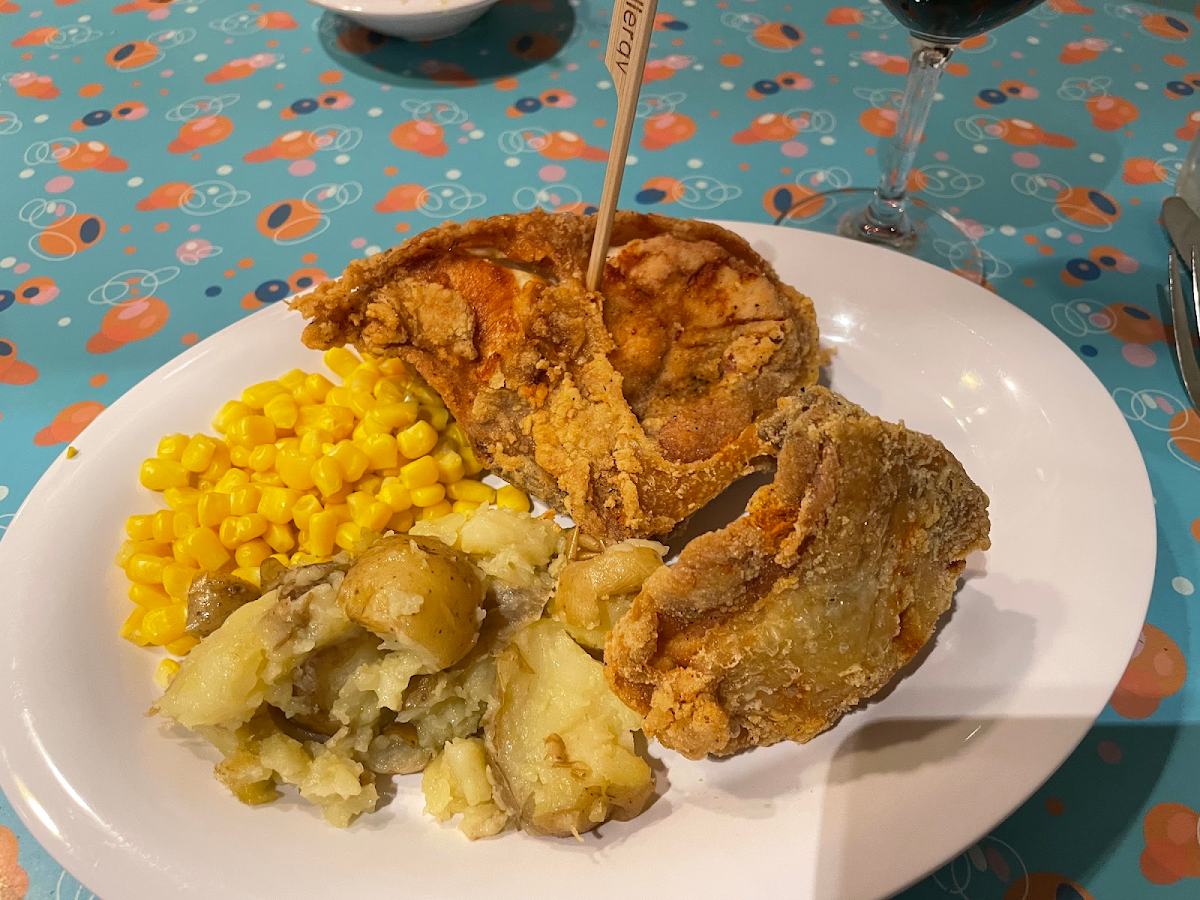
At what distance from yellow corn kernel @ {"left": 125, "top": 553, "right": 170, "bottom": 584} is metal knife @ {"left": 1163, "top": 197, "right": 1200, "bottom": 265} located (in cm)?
347

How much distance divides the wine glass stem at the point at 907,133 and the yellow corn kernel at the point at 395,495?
2147mm

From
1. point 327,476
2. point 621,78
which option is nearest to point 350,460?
point 327,476

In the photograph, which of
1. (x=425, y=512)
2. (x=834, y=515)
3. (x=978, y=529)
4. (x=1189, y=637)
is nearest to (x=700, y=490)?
(x=834, y=515)

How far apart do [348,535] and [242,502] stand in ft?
1.04

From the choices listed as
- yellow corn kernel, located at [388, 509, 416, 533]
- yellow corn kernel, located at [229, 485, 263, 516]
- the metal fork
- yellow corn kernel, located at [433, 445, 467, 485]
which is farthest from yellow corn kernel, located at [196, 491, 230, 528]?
the metal fork

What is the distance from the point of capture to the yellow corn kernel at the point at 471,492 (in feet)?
7.68

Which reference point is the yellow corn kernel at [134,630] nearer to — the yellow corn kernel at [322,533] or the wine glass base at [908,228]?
the yellow corn kernel at [322,533]

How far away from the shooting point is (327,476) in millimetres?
2221

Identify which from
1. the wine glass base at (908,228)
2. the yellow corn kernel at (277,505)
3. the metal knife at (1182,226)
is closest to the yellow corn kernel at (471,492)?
the yellow corn kernel at (277,505)

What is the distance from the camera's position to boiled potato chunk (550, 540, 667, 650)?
1.78m

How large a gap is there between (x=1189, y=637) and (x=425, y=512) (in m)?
2.15

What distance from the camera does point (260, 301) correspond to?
3125mm

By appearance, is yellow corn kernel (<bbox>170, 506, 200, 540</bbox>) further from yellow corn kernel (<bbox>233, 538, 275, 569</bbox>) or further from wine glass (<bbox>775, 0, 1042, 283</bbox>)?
wine glass (<bbox>775, 0, 1042, 283</bbox>)

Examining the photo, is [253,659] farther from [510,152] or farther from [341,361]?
[510,152]
